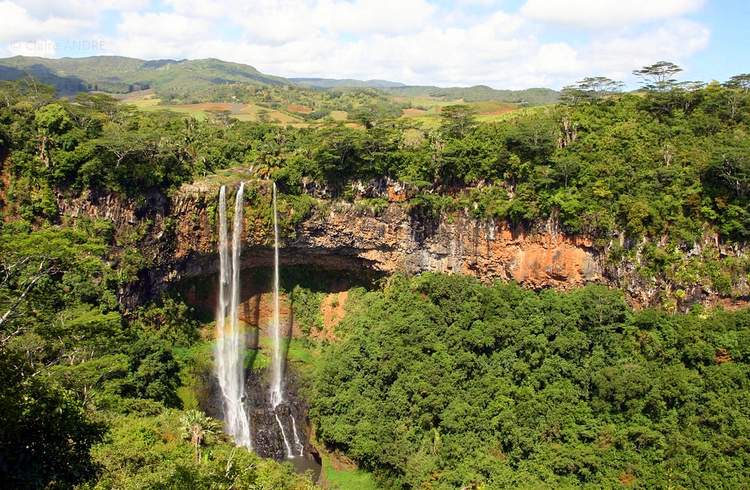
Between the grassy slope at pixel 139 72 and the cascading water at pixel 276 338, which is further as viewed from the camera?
the grassy slope at pixel 139 72

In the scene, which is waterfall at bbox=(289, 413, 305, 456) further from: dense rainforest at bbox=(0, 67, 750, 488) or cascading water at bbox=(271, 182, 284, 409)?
cascading water at bbox=(271, 182, 284, 409)

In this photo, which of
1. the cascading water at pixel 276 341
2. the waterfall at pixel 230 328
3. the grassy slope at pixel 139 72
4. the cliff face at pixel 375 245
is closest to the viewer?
the cliff face at pixel 375 245

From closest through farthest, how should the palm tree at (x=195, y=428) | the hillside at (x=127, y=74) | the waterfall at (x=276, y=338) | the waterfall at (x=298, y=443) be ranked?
the palm tree at (x=195, y=428), the waterfall at (x=298, y=443), the waterfall at (x=276, y=338), the hillside at (x=127, y=74)

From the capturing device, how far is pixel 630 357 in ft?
74.6

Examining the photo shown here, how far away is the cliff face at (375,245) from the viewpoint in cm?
2573

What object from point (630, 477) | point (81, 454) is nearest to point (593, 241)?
point (630, 477)

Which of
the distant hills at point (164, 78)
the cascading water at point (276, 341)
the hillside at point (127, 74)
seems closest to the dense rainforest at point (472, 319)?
the cascading water at point (276, 341)

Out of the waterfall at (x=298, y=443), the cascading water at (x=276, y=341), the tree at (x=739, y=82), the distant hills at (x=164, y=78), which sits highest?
the distant hills at (x=164, y=78)

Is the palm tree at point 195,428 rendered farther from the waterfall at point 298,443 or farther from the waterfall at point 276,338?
the waterfall at point 276,338

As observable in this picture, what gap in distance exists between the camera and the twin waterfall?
1048 inches

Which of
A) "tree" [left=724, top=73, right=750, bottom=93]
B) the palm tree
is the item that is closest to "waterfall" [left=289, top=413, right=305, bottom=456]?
the palm tree

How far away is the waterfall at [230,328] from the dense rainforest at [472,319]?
1.26 metres

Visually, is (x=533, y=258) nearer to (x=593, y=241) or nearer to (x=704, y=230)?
(x=593, y=241)

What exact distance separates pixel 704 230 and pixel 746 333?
473cm
